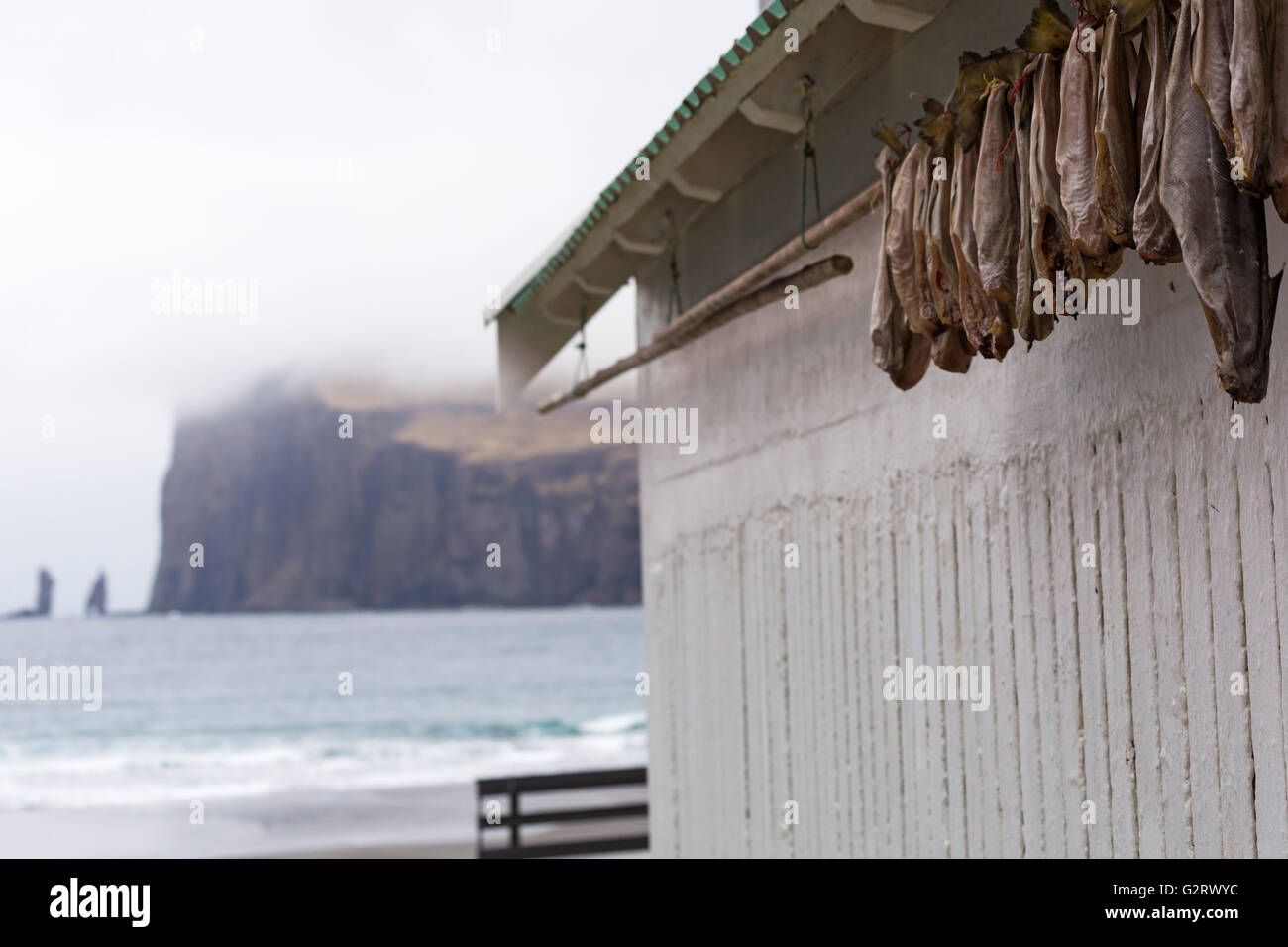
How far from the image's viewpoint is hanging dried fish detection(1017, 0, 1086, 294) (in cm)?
325

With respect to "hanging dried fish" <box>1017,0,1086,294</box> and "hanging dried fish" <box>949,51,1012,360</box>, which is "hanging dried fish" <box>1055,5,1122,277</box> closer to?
"hanging dried fish" <box>1017,0,1086,294</box>

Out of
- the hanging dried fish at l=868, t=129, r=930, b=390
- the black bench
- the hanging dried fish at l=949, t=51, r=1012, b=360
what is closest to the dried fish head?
the hanging dried fish at l=949, t=51, r=1012, b=360

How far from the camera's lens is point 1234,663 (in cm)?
336

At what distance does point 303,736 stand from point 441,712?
9853 mm

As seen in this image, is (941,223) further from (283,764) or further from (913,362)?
(283,764)

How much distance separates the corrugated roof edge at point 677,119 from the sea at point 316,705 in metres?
16.4

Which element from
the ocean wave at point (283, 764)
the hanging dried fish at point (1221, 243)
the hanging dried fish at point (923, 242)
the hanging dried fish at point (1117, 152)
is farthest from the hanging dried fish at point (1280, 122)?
the ocean wave at point (283, 764)

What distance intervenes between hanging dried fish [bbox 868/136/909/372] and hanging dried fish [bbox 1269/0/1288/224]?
162cm

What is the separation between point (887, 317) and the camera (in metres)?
4.22

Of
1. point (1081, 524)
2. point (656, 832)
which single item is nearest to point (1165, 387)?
point (1081, 524)

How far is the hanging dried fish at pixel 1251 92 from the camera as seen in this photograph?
8.37 ft

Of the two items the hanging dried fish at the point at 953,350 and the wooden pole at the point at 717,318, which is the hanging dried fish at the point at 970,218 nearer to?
the hanging dried fish at the point at 953,350
